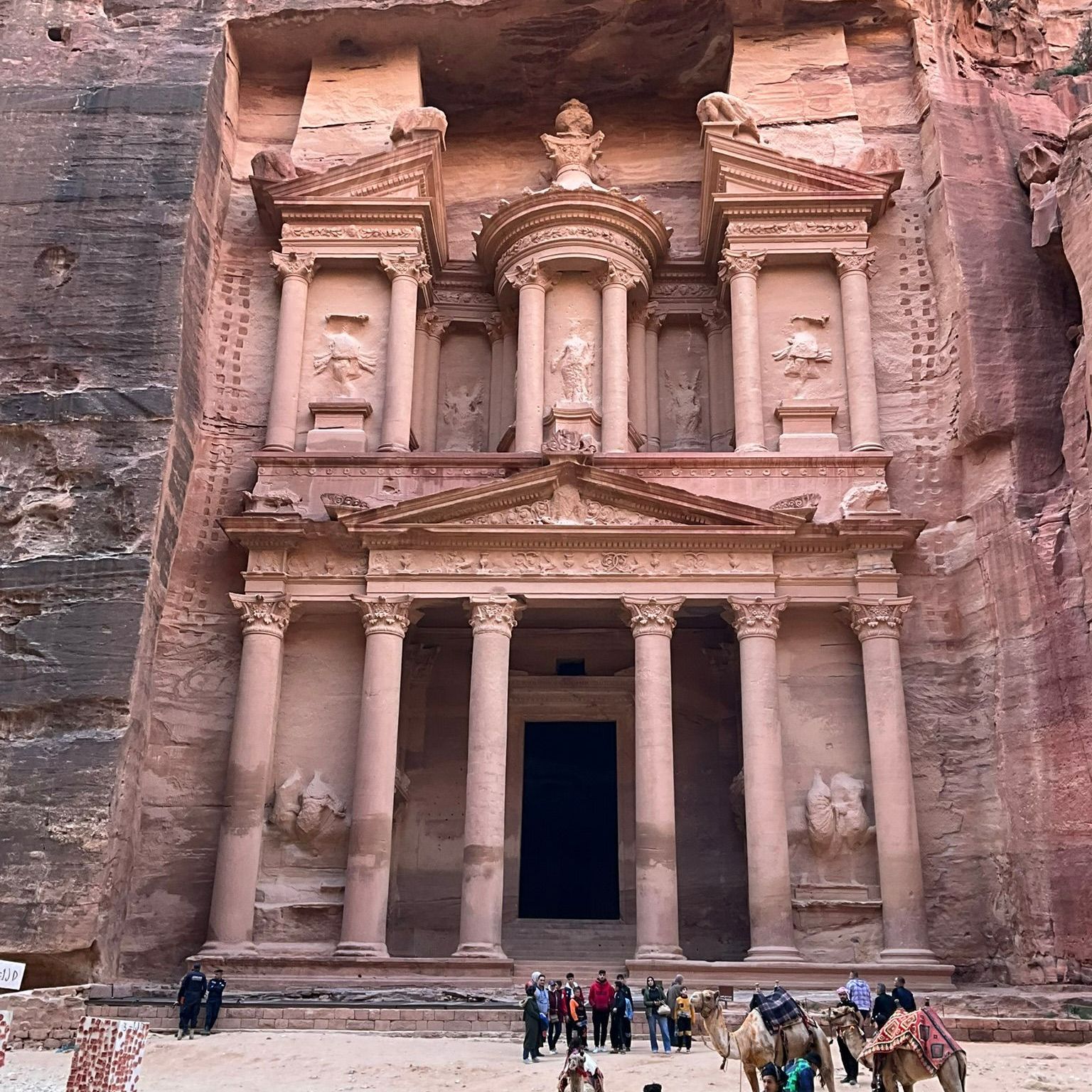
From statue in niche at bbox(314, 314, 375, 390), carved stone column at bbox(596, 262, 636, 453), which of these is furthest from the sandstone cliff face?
carved stone column at bbox(596, 262, 636, 453)

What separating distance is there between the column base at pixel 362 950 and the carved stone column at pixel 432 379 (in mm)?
8802

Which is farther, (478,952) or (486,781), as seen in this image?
(486,781)

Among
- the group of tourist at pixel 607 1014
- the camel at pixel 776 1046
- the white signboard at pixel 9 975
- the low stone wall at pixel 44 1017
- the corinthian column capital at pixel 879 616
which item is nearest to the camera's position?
the white signboard at pixel 9 975

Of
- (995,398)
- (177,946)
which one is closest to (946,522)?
(995,398)

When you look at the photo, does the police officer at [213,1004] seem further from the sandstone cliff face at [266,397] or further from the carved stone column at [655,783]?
the carved stone column at [655,783]

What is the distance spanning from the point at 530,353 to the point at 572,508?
135 inches

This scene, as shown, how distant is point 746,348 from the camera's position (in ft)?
66.3

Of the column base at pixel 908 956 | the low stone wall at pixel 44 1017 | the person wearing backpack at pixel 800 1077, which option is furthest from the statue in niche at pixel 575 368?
the person wearing backpack at pixel 800 1077

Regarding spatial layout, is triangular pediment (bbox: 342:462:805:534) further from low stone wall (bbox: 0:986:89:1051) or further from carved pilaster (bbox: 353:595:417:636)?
low stone wall (bbox: 0:986:89:1051)

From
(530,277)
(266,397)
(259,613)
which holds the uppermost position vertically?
(530,277)

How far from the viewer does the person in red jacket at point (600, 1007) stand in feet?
41.7

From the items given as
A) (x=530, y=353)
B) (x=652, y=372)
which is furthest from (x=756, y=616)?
(x=652, y=372)

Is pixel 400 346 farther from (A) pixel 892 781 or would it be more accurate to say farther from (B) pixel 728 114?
(A) pixel 892 781

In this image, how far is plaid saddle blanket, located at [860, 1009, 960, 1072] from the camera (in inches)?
326
